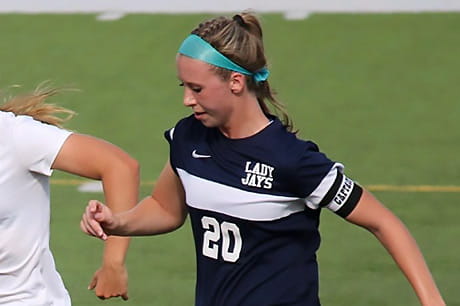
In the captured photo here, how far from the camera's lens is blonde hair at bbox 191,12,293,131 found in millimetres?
4273

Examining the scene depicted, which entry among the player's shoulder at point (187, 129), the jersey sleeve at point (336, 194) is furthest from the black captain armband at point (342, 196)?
the player's shoulder at point (187, 129)

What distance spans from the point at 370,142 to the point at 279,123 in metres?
5.90

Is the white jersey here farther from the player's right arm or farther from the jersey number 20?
the jersey number 20

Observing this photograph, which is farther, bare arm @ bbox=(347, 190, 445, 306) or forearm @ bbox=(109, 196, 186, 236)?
forearm @ bbox=(109, 196, 186, 236)

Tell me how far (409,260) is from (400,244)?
0.06m

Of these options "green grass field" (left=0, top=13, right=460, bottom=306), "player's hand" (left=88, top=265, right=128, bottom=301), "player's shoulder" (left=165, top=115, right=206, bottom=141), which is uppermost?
"player's shoulder" (left=165, top=115, right=206, bottom=141)

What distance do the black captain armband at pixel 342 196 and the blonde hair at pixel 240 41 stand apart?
0.89ft

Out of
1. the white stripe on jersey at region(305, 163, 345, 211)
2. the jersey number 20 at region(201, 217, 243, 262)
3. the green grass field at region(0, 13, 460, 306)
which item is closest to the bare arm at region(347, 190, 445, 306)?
the white stripe on jersey at region(305, 163, 345, 211)

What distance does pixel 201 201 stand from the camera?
430 centimetres

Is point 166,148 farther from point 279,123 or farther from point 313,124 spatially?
point 279,123

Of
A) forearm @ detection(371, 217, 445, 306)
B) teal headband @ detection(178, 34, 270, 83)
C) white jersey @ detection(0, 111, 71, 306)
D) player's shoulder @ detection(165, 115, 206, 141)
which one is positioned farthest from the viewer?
player's shoulder @ detection(165, 115, 206, 141)

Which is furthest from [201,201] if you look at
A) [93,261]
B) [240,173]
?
[93,261]

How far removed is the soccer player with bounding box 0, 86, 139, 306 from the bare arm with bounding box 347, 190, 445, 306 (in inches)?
29.1

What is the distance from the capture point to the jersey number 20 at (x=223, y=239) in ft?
14.0
